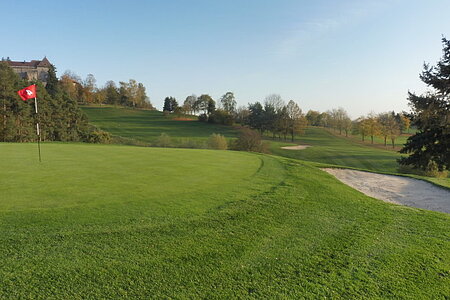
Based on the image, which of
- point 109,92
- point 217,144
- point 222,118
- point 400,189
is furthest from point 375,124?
point 109,92

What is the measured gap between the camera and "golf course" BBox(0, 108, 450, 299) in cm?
354

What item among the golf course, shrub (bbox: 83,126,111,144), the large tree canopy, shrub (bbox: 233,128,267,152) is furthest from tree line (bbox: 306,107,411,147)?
shrub (bbox: 83,126,111,144)

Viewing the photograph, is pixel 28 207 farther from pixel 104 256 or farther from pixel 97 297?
pixel 97 297

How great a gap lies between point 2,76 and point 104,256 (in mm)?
40353

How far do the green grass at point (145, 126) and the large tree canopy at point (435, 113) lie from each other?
42867 mm

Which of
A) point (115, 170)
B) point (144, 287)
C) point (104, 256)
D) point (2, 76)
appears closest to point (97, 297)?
point (144, 287)

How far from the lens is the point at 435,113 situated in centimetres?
1719

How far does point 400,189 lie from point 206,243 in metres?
11.1

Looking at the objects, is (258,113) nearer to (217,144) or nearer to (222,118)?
(222,118)

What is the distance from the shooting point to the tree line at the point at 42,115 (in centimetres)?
3312

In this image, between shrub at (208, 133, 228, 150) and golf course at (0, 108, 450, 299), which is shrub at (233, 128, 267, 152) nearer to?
shrub at (208, 133, 228, 150)

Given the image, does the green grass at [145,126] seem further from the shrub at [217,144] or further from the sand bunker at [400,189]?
the sand bunker at [400,189]

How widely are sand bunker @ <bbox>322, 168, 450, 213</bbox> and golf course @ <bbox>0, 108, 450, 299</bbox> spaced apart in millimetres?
2694

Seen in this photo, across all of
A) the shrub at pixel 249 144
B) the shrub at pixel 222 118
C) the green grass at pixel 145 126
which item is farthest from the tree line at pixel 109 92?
the shrub at pixel 249 144
